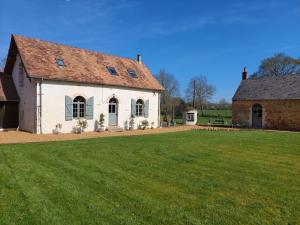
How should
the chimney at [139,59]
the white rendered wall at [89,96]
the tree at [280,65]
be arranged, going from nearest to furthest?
the white rendered wall at [89,96]
the chimney at [139,59]
the tree at [280,65]

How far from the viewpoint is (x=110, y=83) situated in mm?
17984

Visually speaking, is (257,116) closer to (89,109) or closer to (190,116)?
(190,116)

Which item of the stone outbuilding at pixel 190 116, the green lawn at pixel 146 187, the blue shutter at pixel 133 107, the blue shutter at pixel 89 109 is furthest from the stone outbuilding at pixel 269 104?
the blue shutter at pixel 89 109

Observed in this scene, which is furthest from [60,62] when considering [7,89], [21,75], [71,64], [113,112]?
[113,112]

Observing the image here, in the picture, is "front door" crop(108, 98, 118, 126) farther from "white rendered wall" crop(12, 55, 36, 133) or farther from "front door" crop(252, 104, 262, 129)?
"front door" crop(252, 104, 262, 129)

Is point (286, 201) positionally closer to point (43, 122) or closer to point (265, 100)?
point (43, 122)

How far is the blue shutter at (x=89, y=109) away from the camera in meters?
16.9

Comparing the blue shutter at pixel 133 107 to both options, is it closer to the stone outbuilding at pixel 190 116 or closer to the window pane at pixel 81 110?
the window pane at pixel 81 110

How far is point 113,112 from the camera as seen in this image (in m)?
18.8

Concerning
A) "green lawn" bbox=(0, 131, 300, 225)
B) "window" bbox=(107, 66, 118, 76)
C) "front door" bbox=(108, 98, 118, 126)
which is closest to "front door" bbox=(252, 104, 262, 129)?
"front door" bbox=(108, 98, 118, 126)

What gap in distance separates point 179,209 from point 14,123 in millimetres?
14867

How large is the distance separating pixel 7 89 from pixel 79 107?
180 inches

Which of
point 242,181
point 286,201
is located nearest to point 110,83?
point 242,181

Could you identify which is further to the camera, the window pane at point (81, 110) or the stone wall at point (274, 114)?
the stone wall at point (274, 114)
